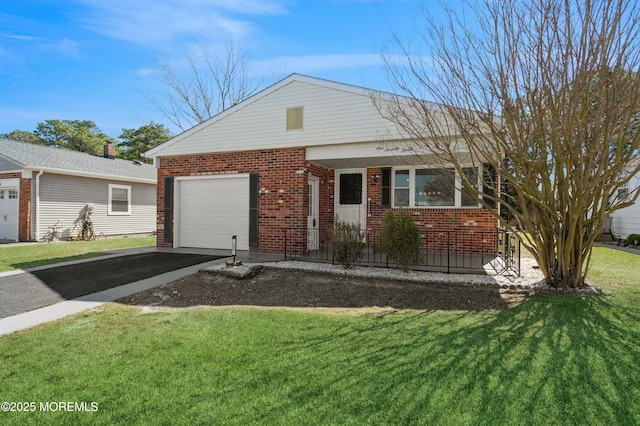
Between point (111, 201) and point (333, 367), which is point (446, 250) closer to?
point (333, 367)

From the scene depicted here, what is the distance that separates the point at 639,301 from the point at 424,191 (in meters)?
5.40

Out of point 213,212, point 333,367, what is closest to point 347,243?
point 333,367

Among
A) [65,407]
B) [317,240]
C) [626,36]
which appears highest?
[626,36]

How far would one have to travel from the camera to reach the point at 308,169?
962cm

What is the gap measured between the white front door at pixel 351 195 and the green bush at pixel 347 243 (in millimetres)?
3086

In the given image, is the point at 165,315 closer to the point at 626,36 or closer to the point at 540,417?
the point at 540,417

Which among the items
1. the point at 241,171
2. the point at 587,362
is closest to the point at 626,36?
the point at 587,362

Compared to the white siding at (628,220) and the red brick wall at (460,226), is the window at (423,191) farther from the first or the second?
the white siding at (628,220)

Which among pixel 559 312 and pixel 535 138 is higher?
pixel 535 138

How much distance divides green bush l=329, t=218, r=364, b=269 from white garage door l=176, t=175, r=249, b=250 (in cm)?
378

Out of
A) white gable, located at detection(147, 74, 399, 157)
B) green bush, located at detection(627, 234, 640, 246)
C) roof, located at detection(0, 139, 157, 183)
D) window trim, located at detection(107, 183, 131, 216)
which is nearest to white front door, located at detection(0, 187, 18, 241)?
roof, located at detection(0, 139, 157, 183)

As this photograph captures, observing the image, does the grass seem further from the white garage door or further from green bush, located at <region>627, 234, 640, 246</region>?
green bush, located at <region>627, 234, 640, 246</region>

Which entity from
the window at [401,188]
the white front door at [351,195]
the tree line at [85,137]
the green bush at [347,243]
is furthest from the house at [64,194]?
the tree line at [85,137]

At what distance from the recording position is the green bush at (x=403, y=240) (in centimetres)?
695
